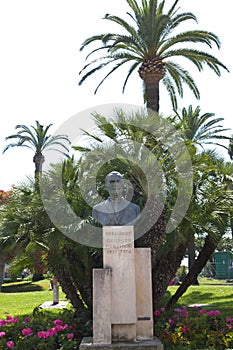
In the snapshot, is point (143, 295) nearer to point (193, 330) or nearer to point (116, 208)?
point (193, 330)

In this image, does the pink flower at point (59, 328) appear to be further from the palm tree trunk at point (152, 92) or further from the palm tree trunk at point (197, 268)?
the palm tree trunk at point (152, 92)

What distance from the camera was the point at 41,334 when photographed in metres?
6.90

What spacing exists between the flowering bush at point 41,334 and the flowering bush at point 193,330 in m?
1.41

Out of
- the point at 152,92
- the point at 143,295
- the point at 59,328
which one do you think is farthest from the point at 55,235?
the point at 152,92

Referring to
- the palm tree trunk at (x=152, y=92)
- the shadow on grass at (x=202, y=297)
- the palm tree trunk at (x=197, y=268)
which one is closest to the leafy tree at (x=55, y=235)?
the palm tree trunk at (x=197, y=268)

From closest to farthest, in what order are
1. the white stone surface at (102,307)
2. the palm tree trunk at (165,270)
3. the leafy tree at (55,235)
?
the white stone surface at (102,307) → the leafy tree at (55,235) → the palm tree trunk at (165,270)

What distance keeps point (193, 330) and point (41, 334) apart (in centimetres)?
260

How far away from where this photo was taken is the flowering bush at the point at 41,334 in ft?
22.7

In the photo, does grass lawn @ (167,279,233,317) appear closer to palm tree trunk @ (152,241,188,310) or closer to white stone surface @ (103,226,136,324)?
palm tree trunk @ (152,241,188,310)

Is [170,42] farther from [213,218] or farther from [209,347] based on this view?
[209,347]

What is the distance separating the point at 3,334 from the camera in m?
7.27

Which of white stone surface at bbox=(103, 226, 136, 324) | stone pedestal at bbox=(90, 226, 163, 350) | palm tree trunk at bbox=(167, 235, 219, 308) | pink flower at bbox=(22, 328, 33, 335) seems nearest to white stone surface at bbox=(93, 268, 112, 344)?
stone pedestal at bbox=(90, 226, 163, 350)

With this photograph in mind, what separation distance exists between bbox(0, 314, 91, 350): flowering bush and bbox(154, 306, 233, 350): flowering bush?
141cm

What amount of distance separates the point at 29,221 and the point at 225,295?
891cm
